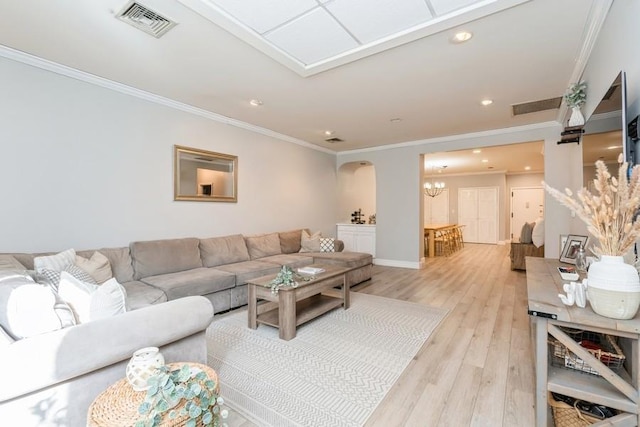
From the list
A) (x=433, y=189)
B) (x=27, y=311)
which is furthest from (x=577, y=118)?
(x=433, y=189)

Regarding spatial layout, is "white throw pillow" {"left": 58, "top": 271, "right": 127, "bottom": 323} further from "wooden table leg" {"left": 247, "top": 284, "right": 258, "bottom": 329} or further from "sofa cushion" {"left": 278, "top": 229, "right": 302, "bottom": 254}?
"sofa cushion" {"left": 278, "top": 229, "right": 302, "bottom": 254}

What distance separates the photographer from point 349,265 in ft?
14.6

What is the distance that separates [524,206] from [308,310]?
9.93 metres

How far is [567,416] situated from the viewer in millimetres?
1485

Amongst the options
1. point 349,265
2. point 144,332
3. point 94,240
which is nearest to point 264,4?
point 144,332

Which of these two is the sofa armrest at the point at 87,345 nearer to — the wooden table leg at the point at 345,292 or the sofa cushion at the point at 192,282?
the sofa cushion at the point at 192,282

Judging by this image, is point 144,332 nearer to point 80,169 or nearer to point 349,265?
point 80,169

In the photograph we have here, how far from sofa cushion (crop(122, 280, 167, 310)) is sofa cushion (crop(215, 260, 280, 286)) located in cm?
89

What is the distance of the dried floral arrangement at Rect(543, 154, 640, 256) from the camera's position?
1.23 metres

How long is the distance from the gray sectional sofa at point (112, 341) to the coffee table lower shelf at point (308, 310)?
71 cm

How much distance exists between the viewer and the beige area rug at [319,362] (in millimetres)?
1759

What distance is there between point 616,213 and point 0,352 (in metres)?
2.64

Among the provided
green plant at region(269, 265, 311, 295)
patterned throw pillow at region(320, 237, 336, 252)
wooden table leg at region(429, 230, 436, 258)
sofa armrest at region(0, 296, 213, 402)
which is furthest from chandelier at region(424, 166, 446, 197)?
sofa armrest at region(0, 296, 213, 402)

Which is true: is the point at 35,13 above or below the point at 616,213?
above
